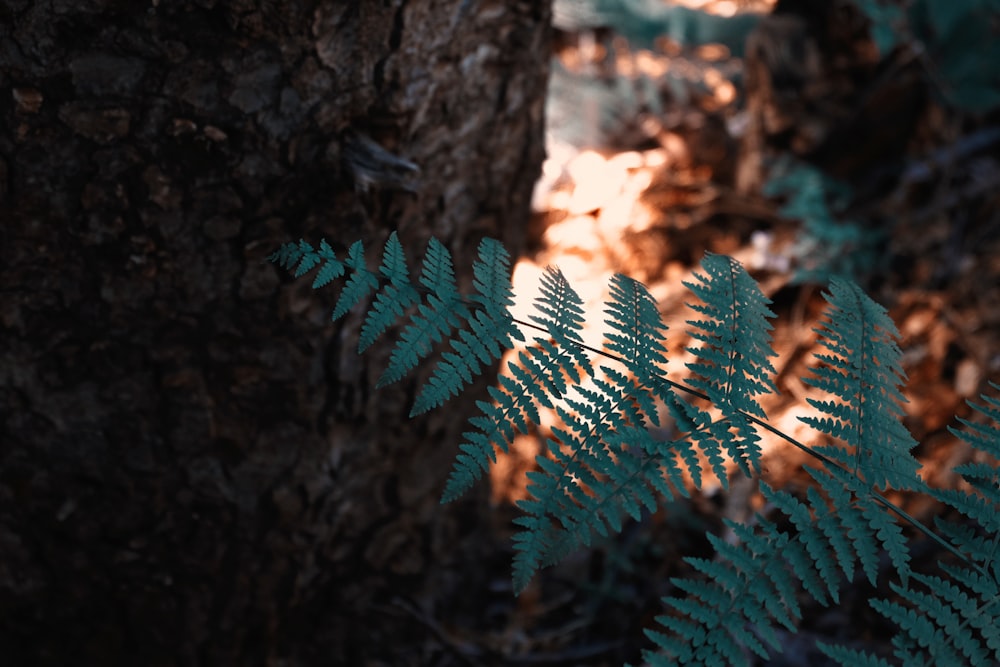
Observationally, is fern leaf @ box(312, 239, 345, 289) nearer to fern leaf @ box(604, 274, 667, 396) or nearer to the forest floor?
fern leaf @ box(604, 274, 667, 396)

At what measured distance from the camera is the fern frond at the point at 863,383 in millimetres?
1068

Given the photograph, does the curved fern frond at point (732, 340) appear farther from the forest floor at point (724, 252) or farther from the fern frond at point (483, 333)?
the fern frond at point (483, 333)

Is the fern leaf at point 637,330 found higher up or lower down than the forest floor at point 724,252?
higher up

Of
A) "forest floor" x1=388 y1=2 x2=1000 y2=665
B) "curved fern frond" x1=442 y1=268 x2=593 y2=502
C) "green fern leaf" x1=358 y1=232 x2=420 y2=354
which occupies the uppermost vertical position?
"green fern leaf" x1=358 y1=232 x2=420 y2=354

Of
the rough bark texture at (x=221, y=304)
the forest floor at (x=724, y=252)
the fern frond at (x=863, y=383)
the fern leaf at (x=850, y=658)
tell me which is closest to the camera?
the fern leaf at (x=850, y=658)

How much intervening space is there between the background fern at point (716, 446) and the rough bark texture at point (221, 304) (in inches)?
12.3

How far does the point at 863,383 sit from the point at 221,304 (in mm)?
1018

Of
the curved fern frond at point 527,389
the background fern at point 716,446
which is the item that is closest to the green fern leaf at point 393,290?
the background fern at point 716,446

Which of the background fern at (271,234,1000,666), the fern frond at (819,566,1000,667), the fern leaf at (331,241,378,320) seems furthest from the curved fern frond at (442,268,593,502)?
the fern frond at (819,566,1000,667)

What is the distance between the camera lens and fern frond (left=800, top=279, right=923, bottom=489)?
1.07 m

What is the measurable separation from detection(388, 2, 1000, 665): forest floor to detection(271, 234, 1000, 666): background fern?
0.09 m

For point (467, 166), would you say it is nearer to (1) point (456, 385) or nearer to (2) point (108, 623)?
(1) point (456, 385)

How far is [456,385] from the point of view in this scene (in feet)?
3.37

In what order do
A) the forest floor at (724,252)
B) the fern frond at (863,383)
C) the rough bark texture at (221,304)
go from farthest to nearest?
the forest floor at (724,252), the rough bark texture at (221,304), the fern frond at (863,383)
